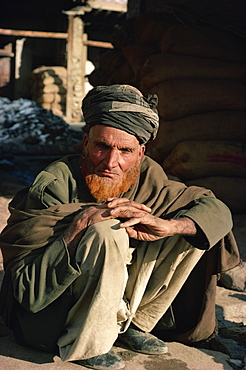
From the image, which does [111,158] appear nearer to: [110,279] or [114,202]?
[114,202]

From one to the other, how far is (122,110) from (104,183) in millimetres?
393

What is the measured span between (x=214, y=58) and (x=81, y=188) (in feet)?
12.3

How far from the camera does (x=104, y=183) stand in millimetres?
2674

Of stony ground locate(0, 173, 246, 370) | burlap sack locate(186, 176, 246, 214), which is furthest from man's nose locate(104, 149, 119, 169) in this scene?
burlap sack locate(186, 176, 246, 214)

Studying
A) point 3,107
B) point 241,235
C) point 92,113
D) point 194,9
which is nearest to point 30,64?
point 3,107

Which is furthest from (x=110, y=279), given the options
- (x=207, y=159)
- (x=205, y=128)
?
(x=205, y=128)

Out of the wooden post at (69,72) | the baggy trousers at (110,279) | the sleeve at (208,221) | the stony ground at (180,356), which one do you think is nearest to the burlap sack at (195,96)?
the stony ground at (180,356)

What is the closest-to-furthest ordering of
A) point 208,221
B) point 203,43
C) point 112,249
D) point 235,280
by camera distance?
1. point 112,249
2. point 208,221
3. point 235,280
4. point 203,43

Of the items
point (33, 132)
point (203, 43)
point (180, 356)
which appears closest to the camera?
point (180, 356)

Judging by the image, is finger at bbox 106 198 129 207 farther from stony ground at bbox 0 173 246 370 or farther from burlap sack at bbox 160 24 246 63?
burlap sack at bbox 160 24 246 63

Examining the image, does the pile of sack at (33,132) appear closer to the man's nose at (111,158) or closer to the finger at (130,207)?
the man's nose at (111,158)

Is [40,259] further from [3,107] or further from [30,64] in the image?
[30,64]

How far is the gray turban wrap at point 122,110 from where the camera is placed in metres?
2.64

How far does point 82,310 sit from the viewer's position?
7.71ft
